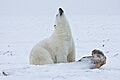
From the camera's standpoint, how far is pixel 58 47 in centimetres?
675

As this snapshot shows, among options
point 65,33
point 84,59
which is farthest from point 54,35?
point 84,59

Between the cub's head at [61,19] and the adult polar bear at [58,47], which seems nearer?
the adult polar bear at [58,47]

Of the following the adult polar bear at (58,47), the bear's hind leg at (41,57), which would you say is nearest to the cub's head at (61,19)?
the adult polar bear at (58,47)

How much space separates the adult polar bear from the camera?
6.75 meters

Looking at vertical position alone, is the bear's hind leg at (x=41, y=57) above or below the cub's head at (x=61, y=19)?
below

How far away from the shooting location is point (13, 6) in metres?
83.8

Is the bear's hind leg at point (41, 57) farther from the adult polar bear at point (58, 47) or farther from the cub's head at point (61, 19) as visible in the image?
the cub's head at point (61, 19)

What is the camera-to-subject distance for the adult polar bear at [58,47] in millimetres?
6746

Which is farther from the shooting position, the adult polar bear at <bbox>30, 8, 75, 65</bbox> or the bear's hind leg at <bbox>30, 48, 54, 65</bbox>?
the bear's hind leg at <bbox>30, 48, 54, 65</bbox>

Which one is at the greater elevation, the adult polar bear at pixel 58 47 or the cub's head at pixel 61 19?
the cub's head at pixel 61 19

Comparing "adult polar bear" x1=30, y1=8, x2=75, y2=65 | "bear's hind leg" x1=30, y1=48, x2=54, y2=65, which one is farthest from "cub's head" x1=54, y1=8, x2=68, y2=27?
"bear's hind leg" x1=30, y1=48, x2=54, y2=65

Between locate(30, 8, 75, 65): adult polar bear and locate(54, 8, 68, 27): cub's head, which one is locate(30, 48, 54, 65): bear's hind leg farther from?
locate(54, 8, 68, 27): cub's head

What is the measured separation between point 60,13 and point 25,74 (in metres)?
2.55

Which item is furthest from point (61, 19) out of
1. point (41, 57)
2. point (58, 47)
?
point (41, 57)
